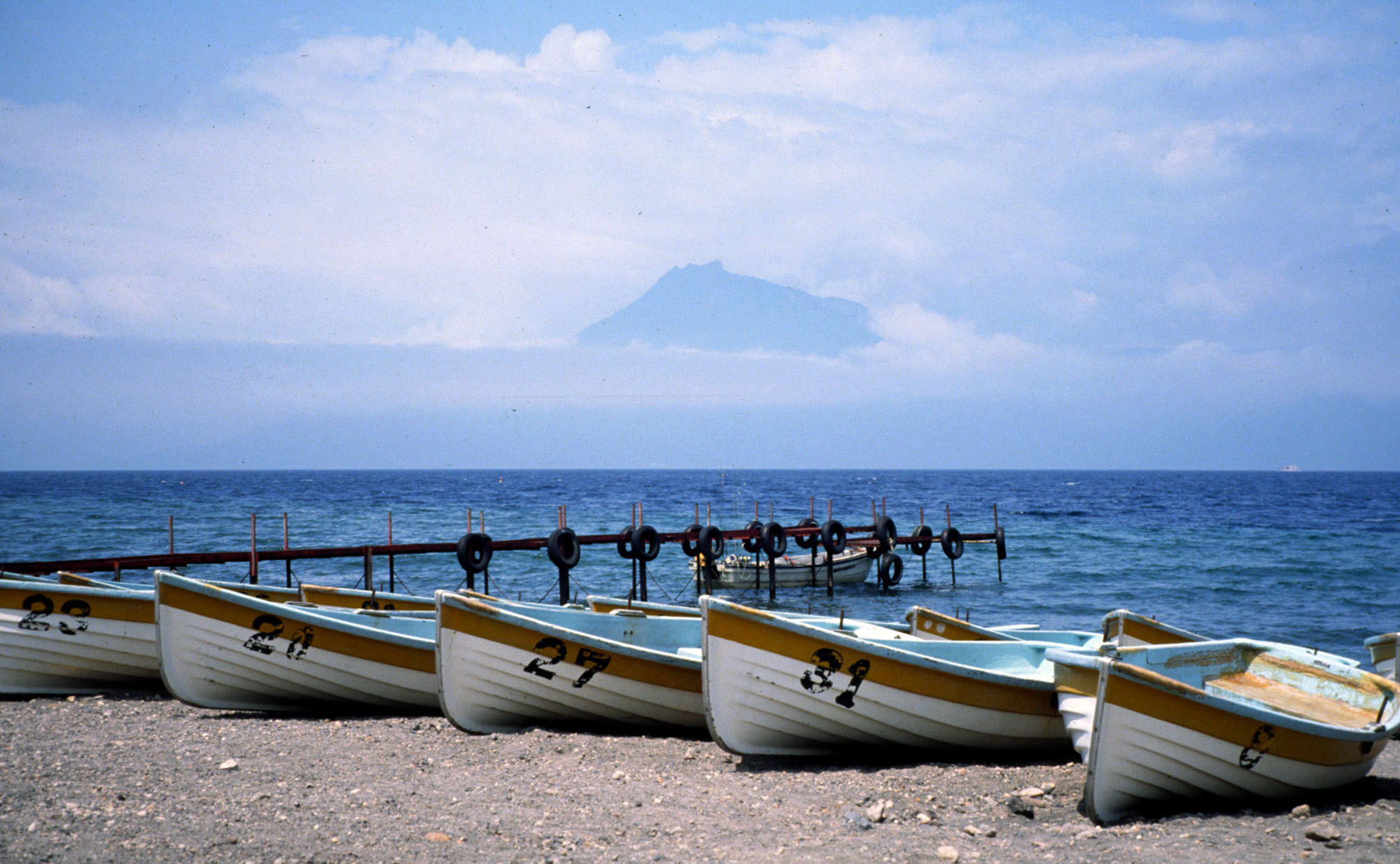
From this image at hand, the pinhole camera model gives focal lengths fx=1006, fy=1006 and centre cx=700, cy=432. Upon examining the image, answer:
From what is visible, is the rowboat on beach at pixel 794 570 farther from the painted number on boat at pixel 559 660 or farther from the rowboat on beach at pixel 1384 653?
the painted number on boat at pixel 559 660

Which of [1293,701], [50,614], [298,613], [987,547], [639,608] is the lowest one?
[987,547]

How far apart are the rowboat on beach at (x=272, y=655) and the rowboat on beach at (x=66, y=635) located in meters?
1.37

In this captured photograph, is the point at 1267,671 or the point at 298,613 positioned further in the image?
the point at 298,613

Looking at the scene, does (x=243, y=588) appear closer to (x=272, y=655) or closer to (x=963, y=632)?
(x=272, y=655)

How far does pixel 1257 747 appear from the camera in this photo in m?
8.32

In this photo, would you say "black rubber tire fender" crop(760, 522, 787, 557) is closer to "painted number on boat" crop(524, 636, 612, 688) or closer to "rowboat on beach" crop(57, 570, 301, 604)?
"rowboat on beach" crop(57, 570, 301, 604)

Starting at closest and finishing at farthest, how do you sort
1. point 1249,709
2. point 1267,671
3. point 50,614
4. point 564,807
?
point 1249,709 → point 564,807 → point 1267,671 → point 50,614

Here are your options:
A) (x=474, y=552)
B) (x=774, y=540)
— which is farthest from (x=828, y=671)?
(x=774, y=540)

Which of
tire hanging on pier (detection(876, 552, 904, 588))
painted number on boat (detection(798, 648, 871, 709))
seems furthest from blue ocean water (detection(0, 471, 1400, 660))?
painted number on boat (detection(798, 648, 871, 709))

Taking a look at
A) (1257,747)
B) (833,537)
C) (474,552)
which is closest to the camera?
(1257,747)

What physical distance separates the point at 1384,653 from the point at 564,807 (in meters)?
11.3

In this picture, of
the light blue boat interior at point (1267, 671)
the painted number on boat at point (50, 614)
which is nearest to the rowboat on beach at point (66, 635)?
the painted number on boat at point (50, 614)

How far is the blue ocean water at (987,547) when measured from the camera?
28.7 metres

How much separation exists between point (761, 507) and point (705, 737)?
268ft
